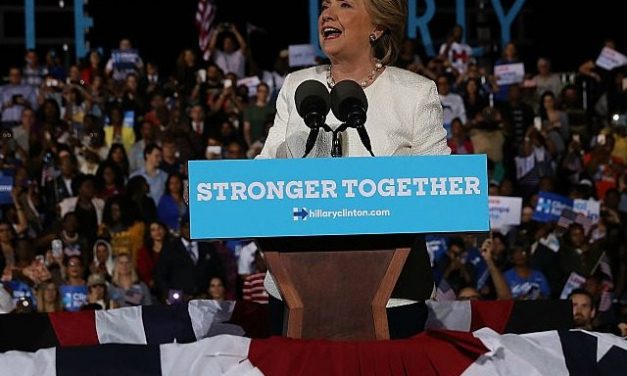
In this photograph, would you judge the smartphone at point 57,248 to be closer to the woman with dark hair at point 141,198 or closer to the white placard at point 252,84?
the woman with dark hair at point 141,198

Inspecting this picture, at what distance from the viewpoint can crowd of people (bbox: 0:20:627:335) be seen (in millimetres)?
10039

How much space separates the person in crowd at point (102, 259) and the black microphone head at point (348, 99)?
20.7 feet

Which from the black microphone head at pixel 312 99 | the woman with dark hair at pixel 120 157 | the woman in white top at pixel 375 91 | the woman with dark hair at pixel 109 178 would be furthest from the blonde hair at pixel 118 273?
the black microphone head at pixel 312 99

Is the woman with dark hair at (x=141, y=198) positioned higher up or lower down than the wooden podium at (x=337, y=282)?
lower down

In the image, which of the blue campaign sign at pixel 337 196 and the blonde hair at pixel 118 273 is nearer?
the blue campaign sign at pixel 337 196

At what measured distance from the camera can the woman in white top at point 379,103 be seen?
4.23 metres

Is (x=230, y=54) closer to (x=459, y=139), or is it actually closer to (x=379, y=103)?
(x=459, y=139)

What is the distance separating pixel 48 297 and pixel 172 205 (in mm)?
2013

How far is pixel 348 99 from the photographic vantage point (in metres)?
3.93

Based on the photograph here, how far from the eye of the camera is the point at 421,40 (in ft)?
54.2

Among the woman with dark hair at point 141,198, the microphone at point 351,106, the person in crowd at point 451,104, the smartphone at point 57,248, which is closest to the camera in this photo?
the microphone at point 351,106

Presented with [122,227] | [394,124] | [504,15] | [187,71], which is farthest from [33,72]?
[394,124]

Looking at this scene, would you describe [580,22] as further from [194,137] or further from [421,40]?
[194,137]

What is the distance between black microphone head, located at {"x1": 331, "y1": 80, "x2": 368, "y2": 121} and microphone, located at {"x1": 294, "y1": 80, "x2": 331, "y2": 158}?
0.12 ft
